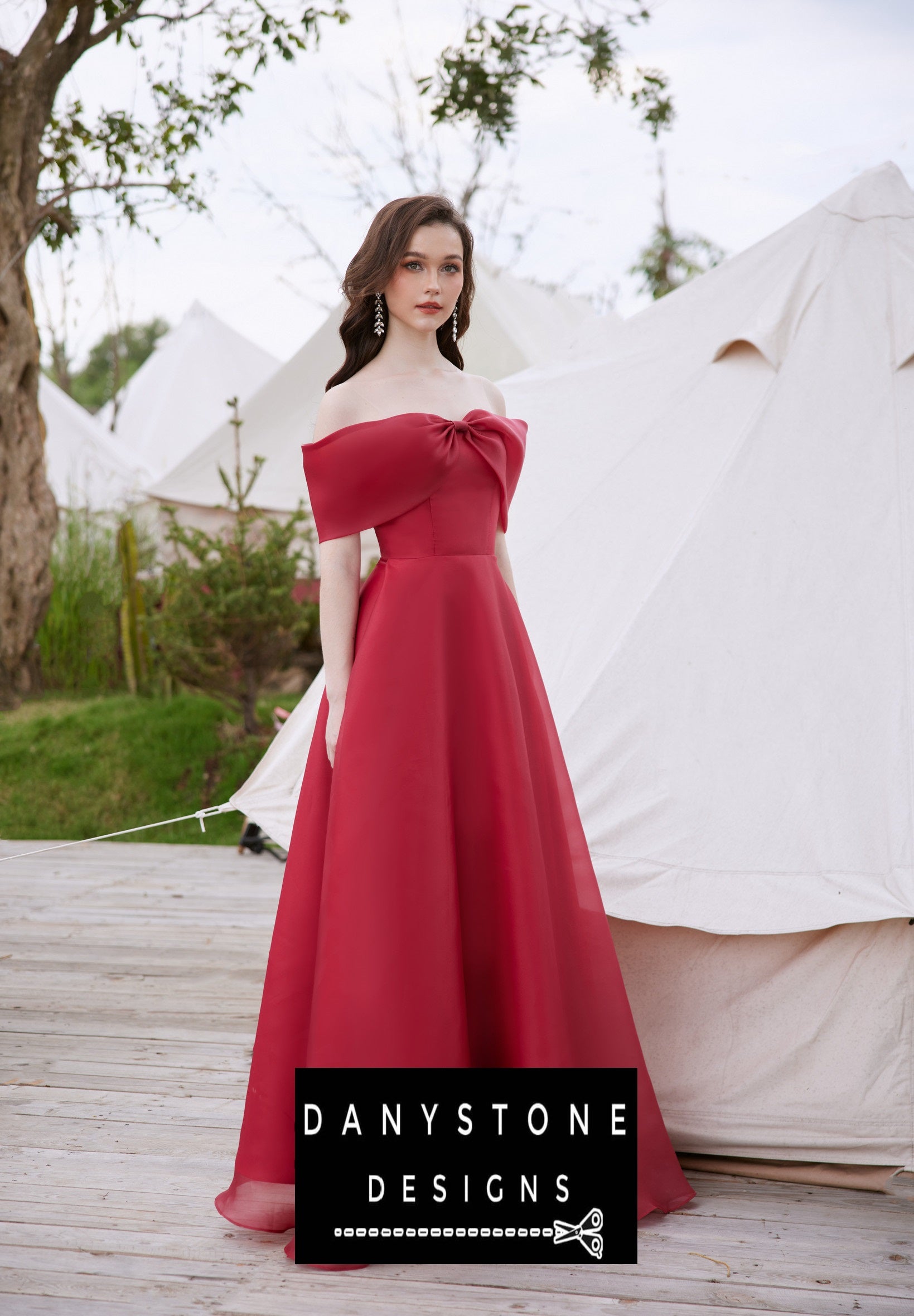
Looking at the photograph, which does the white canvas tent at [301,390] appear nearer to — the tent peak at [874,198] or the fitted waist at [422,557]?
the tent peak at [874,198]

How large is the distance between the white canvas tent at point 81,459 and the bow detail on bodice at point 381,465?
26.7 ft

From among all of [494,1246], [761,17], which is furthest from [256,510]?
[494,1246]

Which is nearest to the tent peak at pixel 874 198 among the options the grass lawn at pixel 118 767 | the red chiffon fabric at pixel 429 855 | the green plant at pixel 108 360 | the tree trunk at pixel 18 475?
the red chiffon fabric at pixel 429 855

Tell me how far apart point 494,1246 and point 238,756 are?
4.38 metres

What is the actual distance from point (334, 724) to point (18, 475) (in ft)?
15.3

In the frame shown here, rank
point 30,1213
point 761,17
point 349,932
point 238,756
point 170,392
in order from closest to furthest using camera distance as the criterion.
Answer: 1. point 349,932
2. point 30,1213
3. point 761,17
4. point 238,756
5. point 170,392

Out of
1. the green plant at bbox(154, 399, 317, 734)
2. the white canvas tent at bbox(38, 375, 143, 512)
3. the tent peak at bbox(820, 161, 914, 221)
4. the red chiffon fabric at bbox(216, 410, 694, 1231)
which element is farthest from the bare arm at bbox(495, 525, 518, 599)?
the white canvas tent at bbox(38, 375, 143, 512)

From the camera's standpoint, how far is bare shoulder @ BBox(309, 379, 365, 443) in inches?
73.0

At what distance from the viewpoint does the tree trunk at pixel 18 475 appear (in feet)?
18.7

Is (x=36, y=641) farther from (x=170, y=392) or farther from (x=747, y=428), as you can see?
(x=170, y=392)

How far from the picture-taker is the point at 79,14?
550 centimetres

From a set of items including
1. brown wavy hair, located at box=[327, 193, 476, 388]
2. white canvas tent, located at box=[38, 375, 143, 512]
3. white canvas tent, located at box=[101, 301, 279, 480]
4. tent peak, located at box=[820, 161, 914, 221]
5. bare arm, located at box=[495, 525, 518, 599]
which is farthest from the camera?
white canvas tent, located at box=[101, 301, 279, 480]

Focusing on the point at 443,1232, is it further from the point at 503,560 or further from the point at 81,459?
the point at 81,459

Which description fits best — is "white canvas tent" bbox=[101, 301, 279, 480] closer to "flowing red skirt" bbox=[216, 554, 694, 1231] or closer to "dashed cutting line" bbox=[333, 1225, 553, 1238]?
"flowing red skirt" bbox=[216, 554, 694, 1231]
